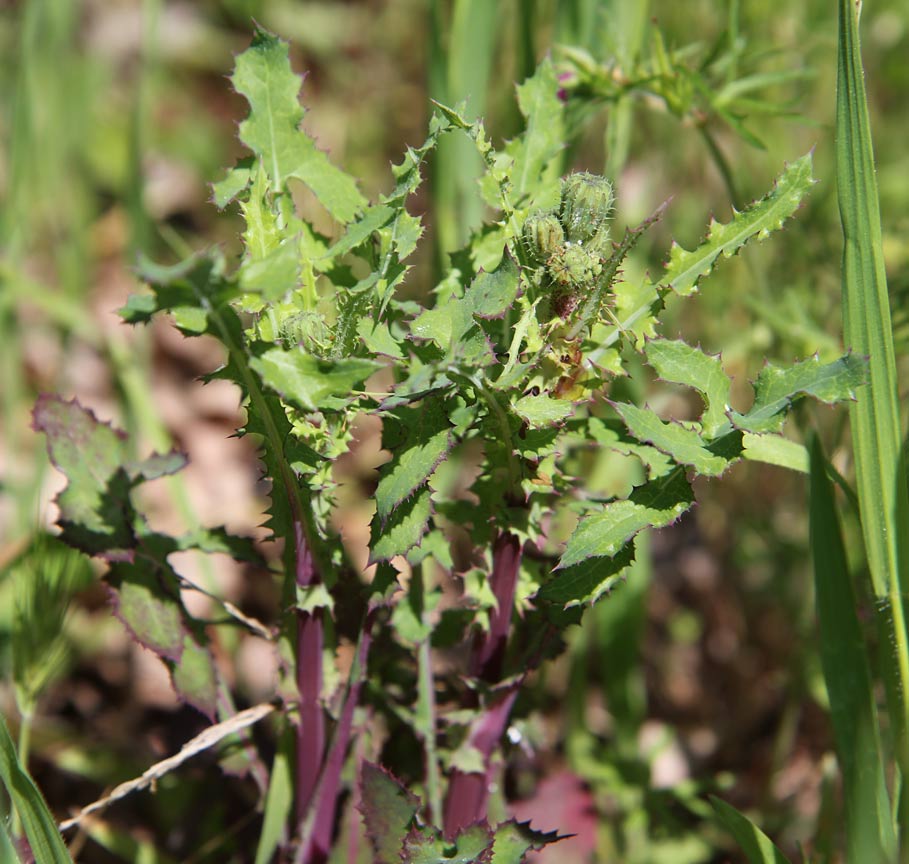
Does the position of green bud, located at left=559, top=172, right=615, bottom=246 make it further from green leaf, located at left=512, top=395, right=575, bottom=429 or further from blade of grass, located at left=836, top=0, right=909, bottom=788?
blade of grass, located at left=836, top=0, right=909, bottom=788

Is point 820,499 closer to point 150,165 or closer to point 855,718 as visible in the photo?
point 855,718

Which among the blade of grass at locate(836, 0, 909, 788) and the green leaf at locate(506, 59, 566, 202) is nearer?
the blade of grass at locate(836, 0, 909, 788)

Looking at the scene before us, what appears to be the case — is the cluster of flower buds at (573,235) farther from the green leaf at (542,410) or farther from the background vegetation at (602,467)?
the background vegetation at (602,467)

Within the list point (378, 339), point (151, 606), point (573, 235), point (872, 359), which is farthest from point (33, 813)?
point (872, 359)

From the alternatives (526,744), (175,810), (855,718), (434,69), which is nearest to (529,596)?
(526,744)

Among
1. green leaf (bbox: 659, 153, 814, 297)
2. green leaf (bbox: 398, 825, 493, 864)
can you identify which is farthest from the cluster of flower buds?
green leaf (bbox: 398, 825, 493, 864)

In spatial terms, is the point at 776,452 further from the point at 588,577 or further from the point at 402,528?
the point at 402,528
